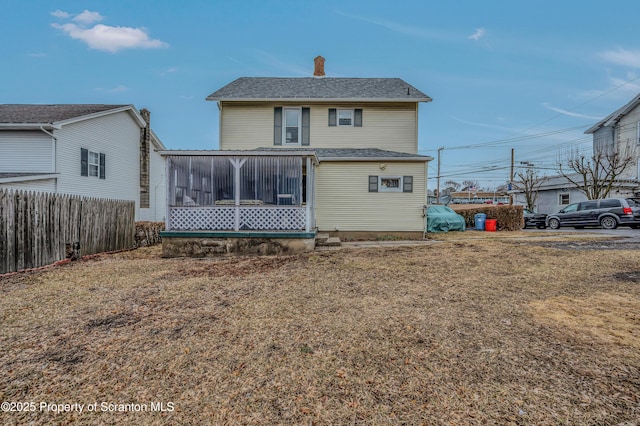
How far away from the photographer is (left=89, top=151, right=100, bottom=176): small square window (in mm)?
14742

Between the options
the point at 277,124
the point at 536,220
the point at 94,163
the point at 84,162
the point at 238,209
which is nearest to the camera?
the point at 238,209

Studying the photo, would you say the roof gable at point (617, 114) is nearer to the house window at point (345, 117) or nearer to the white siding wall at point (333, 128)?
the white siding wall at point (333, 128)

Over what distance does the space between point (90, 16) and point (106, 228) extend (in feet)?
48.4

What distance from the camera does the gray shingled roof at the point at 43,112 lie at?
12.9 meters

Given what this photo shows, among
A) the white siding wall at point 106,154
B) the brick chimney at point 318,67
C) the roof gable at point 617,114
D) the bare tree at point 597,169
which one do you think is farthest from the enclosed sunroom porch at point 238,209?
the roof gable at point 617,114

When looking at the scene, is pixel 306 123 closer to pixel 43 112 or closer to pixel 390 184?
pixel 390 184

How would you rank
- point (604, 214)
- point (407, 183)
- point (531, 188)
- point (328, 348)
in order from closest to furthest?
point (328, 348), point (407, 183), point (604, 214), point (531, 188)

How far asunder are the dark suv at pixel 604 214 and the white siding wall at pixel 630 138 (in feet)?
29.0

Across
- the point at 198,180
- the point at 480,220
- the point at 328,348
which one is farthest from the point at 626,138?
the point at 328,348

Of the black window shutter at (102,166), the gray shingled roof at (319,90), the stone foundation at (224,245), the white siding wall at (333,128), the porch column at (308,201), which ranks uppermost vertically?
the gray shingled roof at (319,90)

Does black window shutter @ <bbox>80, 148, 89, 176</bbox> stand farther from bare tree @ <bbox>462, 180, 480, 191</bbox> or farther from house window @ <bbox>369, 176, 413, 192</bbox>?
bare tree @ <bbox>462, 180, 480, 191</bbox>

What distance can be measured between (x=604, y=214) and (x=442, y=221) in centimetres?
833

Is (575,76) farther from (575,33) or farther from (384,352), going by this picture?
(384,352)

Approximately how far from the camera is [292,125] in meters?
14.7
